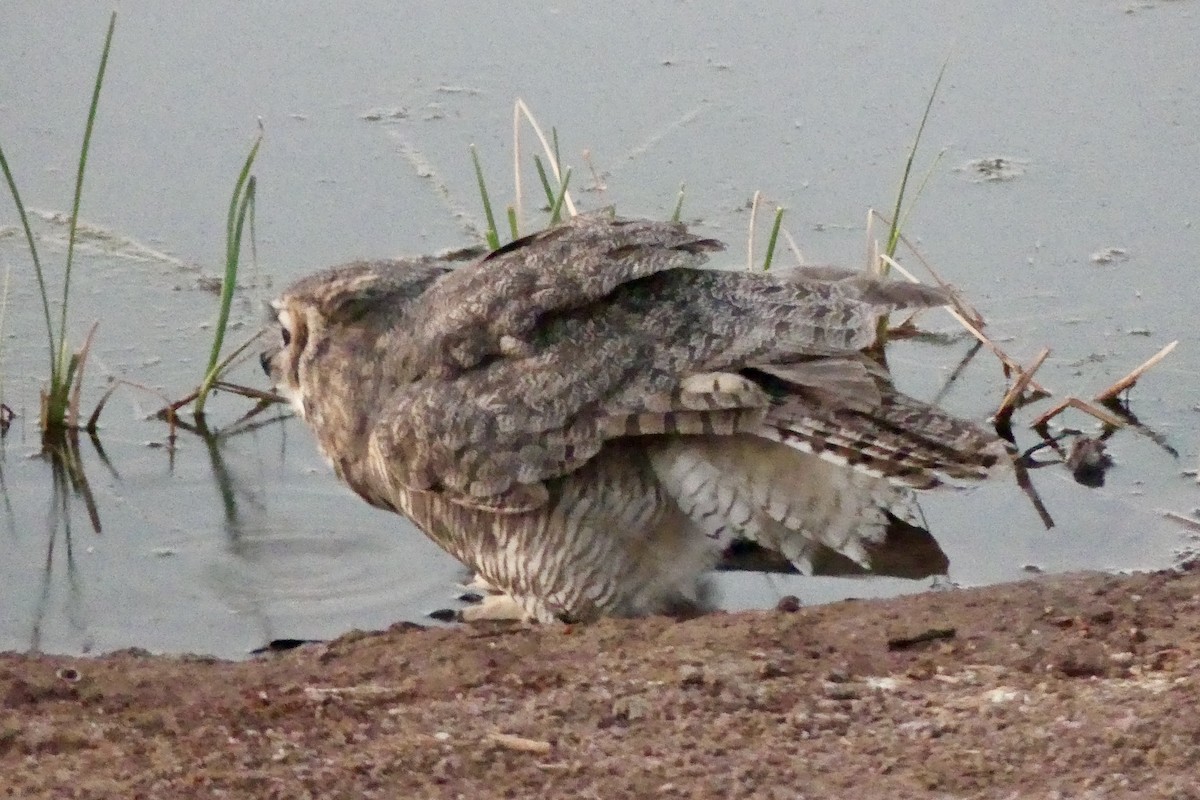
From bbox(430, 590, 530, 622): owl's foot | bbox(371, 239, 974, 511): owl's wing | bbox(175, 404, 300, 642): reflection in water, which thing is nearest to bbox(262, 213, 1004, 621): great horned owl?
bbox(371, 239, 974, 511): owl's wing

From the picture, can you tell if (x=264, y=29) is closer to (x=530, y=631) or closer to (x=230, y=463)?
(x=230, y=463)

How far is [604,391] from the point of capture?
468 cm

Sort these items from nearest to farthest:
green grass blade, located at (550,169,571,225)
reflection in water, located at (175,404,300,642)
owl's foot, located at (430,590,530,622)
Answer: owl's foot, located at (430,590,530,622) → reflection in water, located at (175,404,300,642) → green grass blade, located at (550,169,571,225)

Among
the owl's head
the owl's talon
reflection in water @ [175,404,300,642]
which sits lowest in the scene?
the owl's talon

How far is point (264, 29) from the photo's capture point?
8.62 m

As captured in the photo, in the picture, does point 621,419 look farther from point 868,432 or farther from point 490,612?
point 490,612

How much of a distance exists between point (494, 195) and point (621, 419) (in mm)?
2926

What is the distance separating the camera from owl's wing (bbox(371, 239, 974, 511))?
15.3 feet

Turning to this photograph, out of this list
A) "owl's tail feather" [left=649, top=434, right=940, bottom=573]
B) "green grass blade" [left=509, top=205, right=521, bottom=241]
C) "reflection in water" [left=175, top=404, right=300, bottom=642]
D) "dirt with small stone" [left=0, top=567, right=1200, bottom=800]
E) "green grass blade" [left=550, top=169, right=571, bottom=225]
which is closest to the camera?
"dirt with small stone" [left=0, top=567, right=1200, bottom=800]

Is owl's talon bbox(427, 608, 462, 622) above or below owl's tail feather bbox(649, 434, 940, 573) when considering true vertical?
below

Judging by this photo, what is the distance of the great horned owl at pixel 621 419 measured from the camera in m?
4.67

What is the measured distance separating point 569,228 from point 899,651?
1.60 m

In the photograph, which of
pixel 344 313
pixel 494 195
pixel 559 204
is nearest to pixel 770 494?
pixel 344 313

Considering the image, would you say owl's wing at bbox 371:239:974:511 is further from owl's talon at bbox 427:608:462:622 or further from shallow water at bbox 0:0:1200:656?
shallow water at bbox 0:0:1200:656
